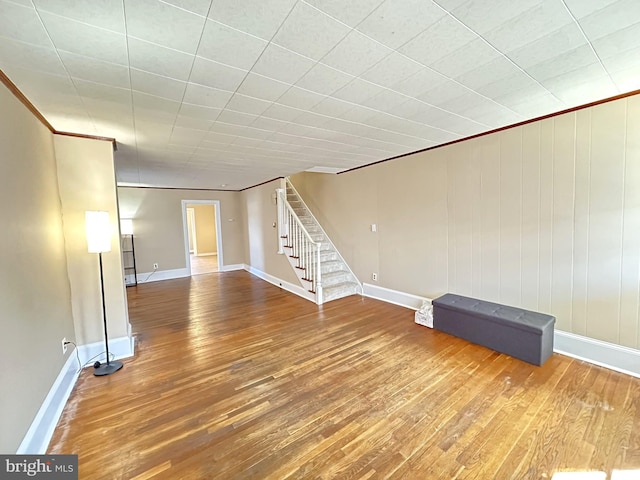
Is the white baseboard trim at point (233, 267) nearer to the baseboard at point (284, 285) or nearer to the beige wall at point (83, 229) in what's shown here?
the baseboard at point (284, 285)

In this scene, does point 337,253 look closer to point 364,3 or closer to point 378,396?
point 378,396

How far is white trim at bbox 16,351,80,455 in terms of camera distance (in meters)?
1.61

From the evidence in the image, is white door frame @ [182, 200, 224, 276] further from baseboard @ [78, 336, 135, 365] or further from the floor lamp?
the floor lamp

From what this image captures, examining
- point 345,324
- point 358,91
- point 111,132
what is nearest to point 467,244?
point 345,324

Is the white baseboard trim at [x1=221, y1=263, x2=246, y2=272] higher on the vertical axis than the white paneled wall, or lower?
lower

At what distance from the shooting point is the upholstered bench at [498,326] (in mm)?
2562

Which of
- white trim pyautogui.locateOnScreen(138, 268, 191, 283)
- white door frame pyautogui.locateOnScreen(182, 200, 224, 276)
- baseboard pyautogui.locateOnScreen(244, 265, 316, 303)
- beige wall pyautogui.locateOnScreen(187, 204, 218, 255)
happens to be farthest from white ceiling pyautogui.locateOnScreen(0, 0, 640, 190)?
beige wall pyautogui.locateOnScreen(187, 204, 218, 255)

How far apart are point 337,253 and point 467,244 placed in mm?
2664

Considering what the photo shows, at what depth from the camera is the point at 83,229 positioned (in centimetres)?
275

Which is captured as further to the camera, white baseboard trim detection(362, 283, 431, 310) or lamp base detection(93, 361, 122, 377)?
white baseboard trim detection(362, 283, 431, 310)

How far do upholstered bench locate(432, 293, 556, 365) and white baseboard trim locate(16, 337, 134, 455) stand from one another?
371 centimetres

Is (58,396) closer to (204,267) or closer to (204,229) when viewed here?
(204,267)

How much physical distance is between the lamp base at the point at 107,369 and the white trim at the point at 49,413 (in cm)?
16

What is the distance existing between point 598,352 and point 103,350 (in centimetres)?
506
